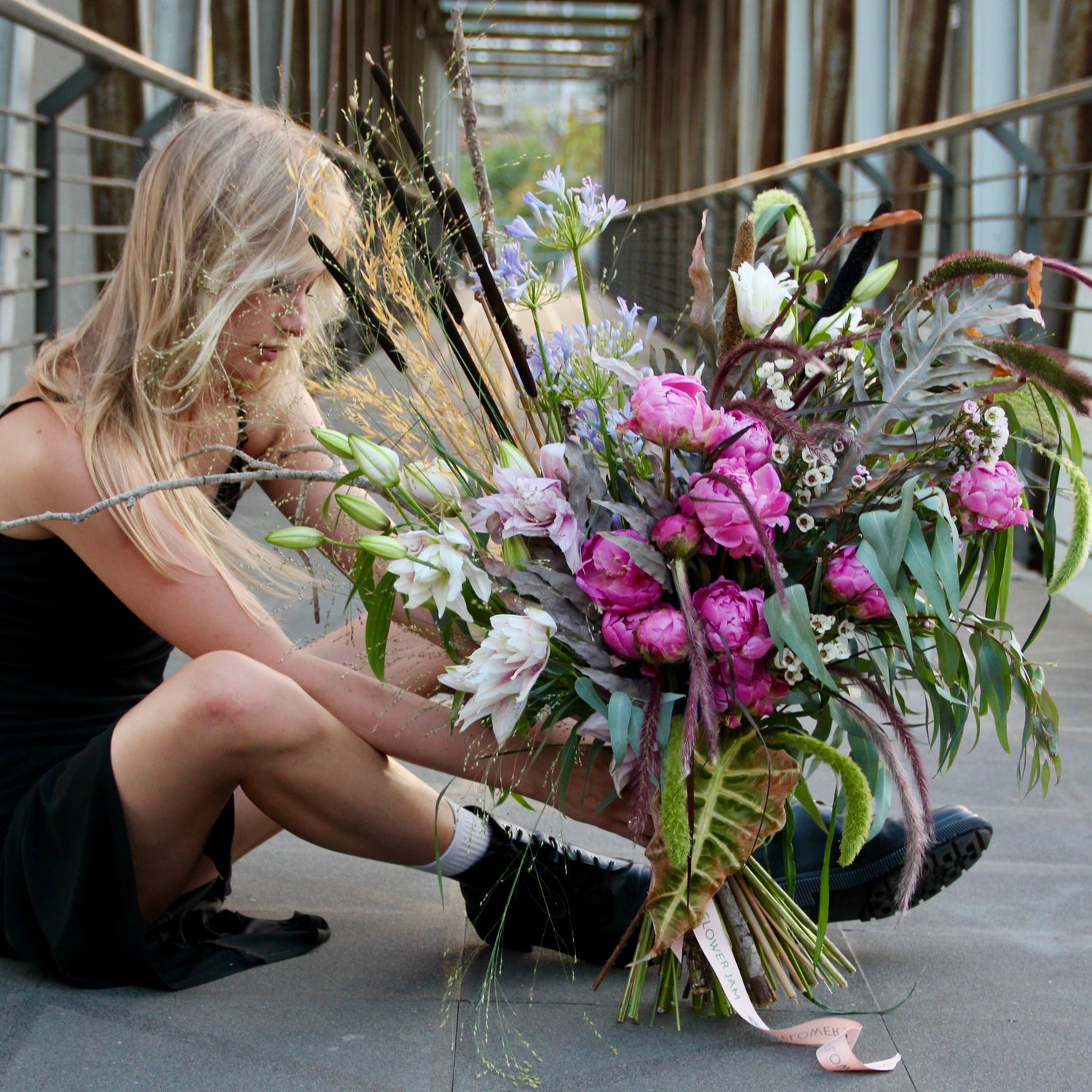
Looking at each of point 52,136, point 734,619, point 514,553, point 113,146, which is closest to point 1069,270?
point 734,619

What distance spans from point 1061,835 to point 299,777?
140cm

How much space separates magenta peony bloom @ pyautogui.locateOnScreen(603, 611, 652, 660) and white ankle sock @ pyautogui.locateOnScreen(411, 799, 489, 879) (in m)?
0.52

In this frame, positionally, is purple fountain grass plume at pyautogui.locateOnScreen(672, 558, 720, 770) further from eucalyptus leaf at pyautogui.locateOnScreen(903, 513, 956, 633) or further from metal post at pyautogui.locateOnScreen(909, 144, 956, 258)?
metal post at pyautogui.locateOnScreen(909, 144, 956, 258)

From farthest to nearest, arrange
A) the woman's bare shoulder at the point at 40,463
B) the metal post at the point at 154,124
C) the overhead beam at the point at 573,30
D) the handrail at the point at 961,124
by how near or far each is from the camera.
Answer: the overhead beam at the point at 573,30 < the metal post at the point at 154,124 < the handrail at the point at 961,124 < the woman's bare shoulder at the point at 40,463

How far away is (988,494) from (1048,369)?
0.40 ft

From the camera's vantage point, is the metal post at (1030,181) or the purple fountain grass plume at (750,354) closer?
the purple fountain grass plume at (750,354)

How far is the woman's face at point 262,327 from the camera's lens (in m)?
1.62

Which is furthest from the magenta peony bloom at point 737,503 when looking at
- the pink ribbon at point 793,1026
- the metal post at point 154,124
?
the metal post at point 154,124

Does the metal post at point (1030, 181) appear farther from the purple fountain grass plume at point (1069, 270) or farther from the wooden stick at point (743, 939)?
the wooden stick at point (743, 939)

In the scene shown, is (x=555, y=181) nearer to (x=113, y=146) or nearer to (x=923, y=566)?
(x=923, y=566)

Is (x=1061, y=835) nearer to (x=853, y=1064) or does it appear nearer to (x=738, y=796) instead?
(x=853, y=1064)

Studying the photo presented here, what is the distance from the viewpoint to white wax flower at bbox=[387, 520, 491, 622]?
1136 millimetres

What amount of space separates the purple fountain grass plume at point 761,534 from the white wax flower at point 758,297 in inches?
7.2

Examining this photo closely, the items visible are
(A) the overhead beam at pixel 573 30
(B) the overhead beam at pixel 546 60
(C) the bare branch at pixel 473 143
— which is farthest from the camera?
(B) the overhead beam at pixel 546 60
